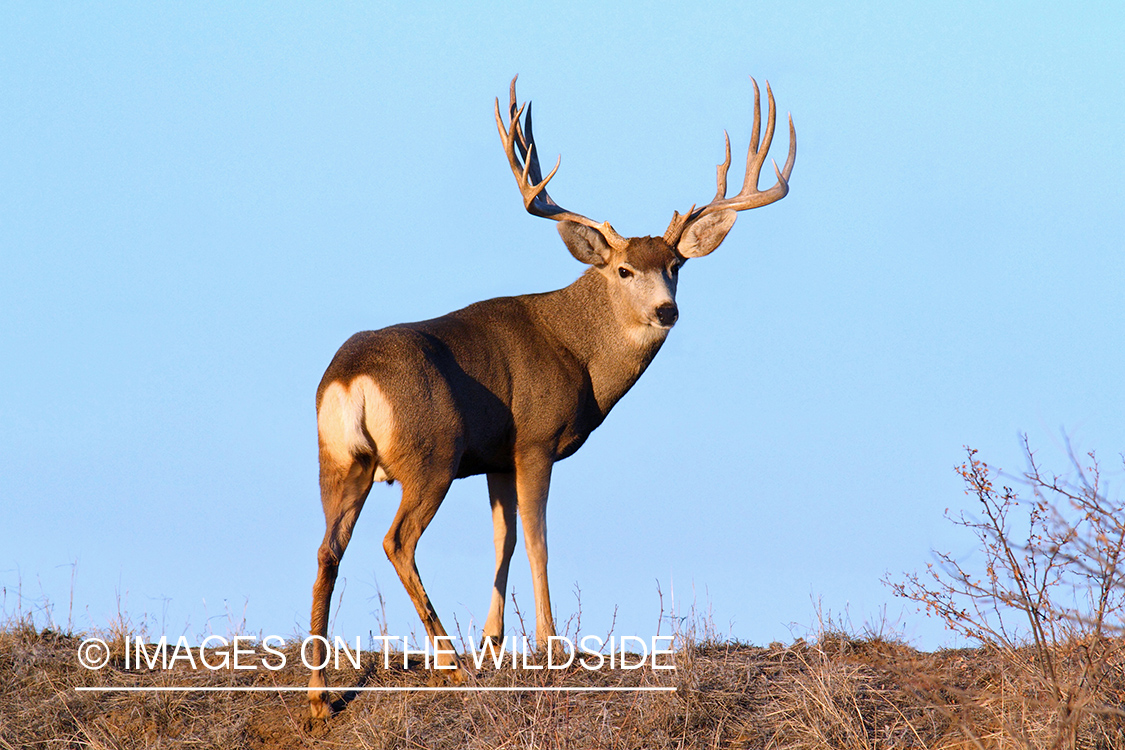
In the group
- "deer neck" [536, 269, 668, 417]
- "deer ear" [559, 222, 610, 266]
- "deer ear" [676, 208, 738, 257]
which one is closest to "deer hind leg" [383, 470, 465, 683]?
"deer neck" [536, 269, 668, 417]

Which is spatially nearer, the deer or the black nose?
the deer

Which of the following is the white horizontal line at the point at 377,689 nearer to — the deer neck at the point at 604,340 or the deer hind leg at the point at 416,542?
the deer hind leg at the point at 416,542

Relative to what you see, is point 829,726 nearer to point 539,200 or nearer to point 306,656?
point 306,656

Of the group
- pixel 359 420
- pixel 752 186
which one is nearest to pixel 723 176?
pixel 752 186

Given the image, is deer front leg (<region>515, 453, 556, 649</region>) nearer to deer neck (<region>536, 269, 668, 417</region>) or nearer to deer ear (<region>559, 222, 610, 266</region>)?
deer neck (<region>536, 269, 668, 417</region>)

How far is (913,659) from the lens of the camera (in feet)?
27.4

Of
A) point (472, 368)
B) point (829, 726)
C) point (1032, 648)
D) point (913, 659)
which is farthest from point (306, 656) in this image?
point (1032, 648)

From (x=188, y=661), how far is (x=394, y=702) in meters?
2.05

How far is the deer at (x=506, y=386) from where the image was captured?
8.21m

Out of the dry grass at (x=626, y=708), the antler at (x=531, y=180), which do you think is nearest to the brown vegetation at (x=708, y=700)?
the dry grass at (x=626, y=708)

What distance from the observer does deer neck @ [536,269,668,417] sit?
32.1ft

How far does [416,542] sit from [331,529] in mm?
588

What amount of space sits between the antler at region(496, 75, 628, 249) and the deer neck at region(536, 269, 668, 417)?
0.61 meters

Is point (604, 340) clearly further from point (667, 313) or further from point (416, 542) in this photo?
point (416, 542)
